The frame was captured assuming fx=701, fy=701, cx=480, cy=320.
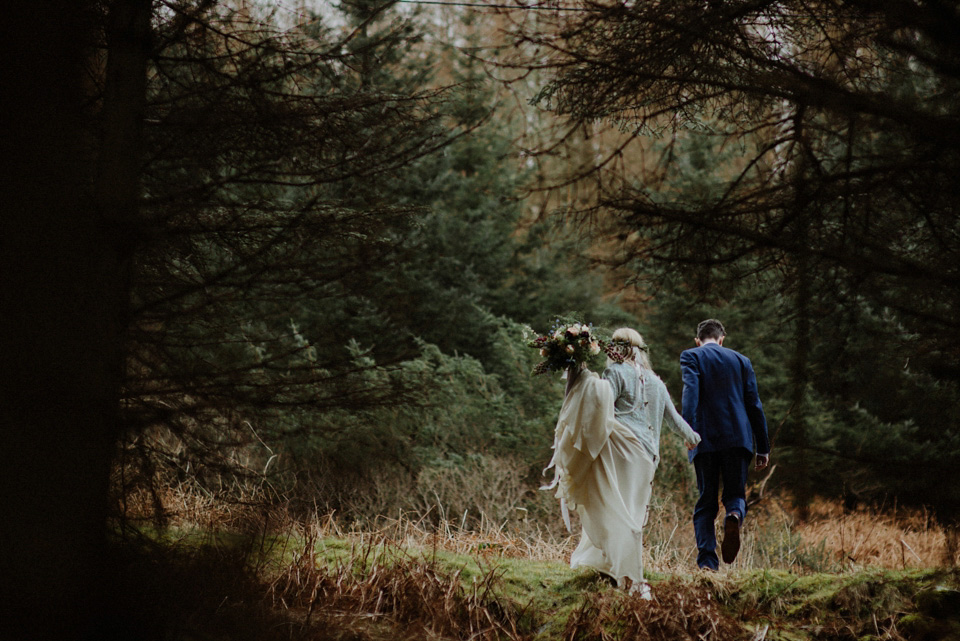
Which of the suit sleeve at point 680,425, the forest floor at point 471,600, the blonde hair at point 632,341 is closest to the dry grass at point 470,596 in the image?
the forest floor at point 471,600

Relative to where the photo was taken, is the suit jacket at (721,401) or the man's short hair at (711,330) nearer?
the suit jacket at (721,401)

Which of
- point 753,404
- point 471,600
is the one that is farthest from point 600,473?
point 753,404

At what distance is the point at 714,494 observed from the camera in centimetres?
622

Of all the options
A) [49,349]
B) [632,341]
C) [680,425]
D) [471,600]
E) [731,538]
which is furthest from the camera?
[632,341]

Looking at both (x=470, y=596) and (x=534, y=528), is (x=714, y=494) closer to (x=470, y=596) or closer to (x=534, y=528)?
(x=470, y=596)

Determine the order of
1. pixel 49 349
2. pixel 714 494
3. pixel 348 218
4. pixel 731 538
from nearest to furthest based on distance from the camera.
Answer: pixel 49 349 → pixel 348 218 → pixel 731 538 → pixel 714 494

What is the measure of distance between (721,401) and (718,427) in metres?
0.23

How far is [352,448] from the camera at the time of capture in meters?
10.1

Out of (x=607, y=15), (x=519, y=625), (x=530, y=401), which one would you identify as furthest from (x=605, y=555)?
(x=530, y=401)

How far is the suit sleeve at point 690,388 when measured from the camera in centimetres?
624

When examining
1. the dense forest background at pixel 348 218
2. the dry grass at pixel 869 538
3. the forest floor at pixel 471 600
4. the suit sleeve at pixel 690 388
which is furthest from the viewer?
the dry grass at pixel 869 538

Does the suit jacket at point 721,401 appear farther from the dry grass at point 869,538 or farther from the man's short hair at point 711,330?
the dry grass at point 869,538

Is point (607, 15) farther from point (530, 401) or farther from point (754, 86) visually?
point (530, 401)

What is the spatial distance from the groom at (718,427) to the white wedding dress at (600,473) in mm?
681
